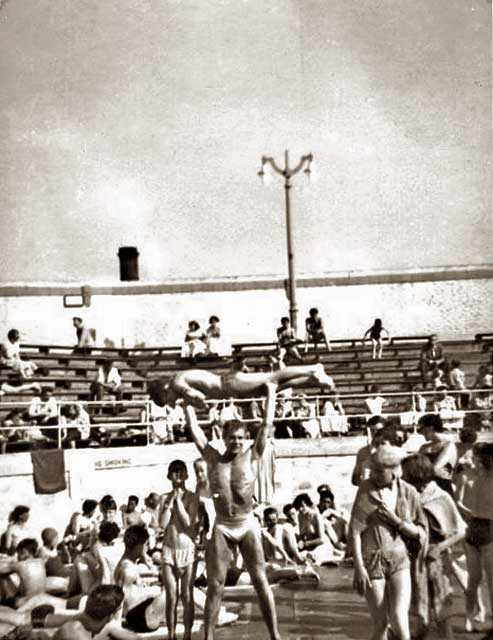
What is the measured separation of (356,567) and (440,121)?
14.2 m

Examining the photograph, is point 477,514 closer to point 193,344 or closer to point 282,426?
point 282,426

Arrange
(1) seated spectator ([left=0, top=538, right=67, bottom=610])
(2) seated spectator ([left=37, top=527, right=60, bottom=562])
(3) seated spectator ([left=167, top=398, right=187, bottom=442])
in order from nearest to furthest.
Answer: (1) seated spectator ([left=0, top=538, right=67, bottom=610]) → (2) seated spectator ([left=37, top=527, right=60, bottom=562]) → (3) seated spectator ([left=167, top=398, right=187, bottom=442])

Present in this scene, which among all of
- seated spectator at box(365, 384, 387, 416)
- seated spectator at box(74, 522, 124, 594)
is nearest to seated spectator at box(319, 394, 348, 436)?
seated spectator at box(365, 384, 387, 416)

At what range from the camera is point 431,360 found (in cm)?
2097

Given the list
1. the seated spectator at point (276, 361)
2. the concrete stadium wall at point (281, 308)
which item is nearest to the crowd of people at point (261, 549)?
the seated spectator at point (276, 361)

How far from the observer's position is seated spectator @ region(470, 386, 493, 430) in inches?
710

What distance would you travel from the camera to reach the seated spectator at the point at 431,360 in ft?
68.0

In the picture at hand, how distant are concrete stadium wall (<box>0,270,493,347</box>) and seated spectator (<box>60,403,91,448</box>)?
10.2 metres

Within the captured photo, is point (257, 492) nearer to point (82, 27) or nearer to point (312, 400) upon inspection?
point (312, 400)

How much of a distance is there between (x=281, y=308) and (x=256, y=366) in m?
6.02

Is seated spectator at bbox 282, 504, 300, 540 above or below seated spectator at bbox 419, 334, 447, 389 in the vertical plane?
below

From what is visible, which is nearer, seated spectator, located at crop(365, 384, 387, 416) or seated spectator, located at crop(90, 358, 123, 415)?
seated spectator, located at crop(365, 384, 387, 416)

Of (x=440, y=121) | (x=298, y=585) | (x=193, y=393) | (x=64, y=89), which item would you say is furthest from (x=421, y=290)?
(x=193, y=393)

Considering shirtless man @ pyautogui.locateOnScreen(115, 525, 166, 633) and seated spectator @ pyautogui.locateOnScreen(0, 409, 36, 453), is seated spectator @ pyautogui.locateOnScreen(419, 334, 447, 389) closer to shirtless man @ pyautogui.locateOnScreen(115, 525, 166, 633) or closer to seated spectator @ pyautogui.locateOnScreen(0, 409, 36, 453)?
seated spectator @ pyautogui.locateOnScreen(0, 409, 36, 453)
